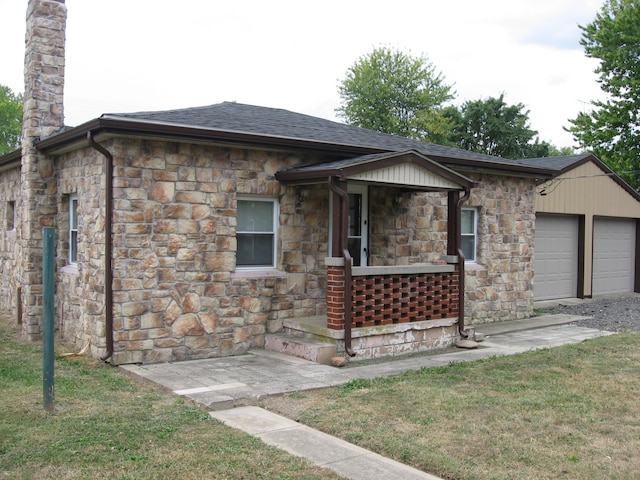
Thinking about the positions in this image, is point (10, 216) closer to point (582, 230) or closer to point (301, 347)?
point (301, 347)

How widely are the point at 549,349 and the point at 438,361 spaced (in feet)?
6.79

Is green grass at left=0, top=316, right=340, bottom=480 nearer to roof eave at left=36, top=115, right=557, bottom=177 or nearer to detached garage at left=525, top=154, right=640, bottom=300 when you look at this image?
roof eave at left=36, top=115, right=557, bottom=177

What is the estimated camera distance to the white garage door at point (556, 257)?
52.4 ft

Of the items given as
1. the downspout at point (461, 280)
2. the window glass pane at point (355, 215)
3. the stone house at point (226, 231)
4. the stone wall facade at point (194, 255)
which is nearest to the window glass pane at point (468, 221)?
the stone house at point (226, 231)

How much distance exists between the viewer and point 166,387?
7.00m

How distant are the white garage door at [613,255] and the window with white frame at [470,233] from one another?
717 centimetres

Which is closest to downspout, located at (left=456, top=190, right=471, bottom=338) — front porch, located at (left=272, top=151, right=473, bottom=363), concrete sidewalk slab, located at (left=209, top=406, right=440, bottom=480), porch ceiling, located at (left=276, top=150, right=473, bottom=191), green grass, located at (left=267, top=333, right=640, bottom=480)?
front porch, located at (left=272, top=151, right=473, bottom=363)

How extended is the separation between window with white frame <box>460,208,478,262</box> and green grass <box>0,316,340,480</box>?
23.3 feet

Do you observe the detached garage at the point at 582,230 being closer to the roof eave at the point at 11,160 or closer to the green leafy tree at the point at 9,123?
the roof eave at the point at 11,160

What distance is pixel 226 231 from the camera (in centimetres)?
894

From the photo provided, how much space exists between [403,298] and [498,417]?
132 inches

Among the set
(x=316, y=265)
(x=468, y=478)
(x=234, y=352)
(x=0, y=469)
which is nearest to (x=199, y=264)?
(x=234, y=352)

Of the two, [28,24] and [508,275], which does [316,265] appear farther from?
[28,24]

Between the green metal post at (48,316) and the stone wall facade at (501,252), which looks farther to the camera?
the stone wall facade at (501,252)
